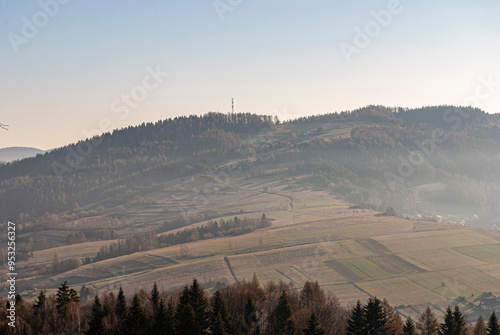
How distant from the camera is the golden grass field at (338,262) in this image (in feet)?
328

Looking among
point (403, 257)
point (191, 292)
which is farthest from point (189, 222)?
point (191, 292)

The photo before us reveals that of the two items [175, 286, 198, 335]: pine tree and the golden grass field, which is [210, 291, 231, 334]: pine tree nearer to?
[175, 286, 198, 335]: pine tree

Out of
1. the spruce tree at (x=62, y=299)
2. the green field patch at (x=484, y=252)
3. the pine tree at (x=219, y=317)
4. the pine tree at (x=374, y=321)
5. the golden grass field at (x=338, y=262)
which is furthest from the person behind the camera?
the green field patch at (x=484, y=252)

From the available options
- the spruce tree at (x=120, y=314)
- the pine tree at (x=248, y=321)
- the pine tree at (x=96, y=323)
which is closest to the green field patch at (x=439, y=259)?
the pine tree at (x=248, y=321)

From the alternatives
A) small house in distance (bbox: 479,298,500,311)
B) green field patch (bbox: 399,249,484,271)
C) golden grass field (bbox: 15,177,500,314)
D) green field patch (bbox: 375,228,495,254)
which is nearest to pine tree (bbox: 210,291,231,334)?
golden grass field (bbox: 15,177,500,314)

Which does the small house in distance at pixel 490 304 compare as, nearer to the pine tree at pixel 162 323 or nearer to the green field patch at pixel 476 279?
the green field patch at pixel 476 279

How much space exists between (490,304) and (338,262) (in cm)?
3765

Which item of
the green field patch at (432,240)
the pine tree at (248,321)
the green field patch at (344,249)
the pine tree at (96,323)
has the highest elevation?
the pine tree at (96,323)

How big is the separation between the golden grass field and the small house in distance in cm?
436

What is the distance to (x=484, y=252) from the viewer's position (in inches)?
4734

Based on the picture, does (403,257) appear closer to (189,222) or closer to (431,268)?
(431,268)

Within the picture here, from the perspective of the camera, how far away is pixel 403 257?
117812 mm

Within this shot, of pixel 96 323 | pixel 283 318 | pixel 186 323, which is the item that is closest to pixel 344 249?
pixel 283 318

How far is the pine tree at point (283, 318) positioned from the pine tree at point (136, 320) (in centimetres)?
1332
